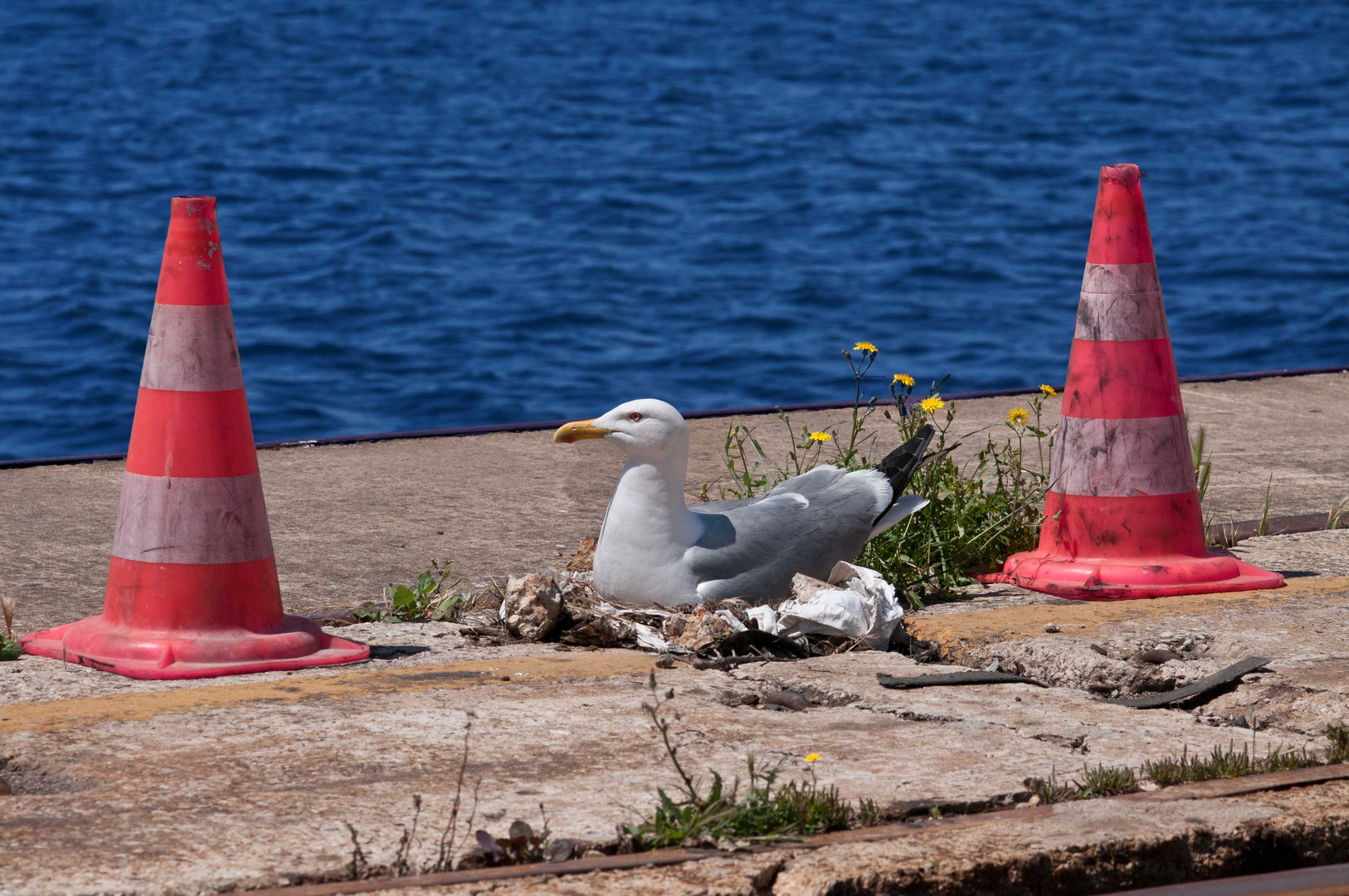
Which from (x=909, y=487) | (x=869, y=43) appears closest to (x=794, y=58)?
(x=869, y=43)

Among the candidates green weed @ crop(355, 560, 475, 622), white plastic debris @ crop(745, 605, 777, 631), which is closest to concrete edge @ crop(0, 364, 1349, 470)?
green weed @ crop(355, 560, 475, 622)

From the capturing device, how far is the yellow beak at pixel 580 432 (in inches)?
169

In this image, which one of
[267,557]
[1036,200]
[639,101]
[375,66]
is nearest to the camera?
[267,557]

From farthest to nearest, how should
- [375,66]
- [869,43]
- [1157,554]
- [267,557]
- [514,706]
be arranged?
[869,43], [375,66], [1157,554], [267,557], [514,706]

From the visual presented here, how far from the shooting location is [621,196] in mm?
19234

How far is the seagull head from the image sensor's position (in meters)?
4.27

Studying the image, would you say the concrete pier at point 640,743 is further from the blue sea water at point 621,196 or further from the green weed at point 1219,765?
the blue sea water at point 621,196

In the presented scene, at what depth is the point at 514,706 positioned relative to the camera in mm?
3535

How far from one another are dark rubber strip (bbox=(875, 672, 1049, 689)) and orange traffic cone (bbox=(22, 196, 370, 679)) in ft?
4.00

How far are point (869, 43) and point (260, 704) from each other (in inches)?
1096

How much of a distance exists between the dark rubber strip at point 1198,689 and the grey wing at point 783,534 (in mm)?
880

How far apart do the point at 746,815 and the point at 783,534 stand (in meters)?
1.52

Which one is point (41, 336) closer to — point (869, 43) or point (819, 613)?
point (819, 613)

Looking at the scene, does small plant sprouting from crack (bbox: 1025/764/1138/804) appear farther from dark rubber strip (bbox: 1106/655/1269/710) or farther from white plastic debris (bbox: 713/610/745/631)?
white plastic debris (bbox: 713/610/745/631)
